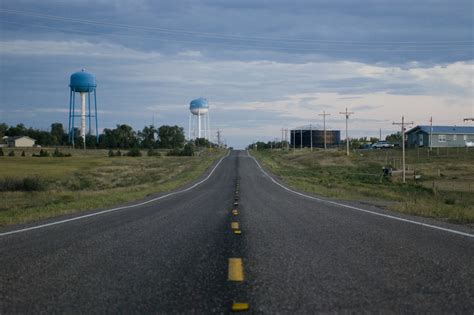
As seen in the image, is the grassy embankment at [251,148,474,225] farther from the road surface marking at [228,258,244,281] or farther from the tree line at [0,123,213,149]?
the tree line at [0,123,213,149]

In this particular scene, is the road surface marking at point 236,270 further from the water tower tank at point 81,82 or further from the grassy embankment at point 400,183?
the water tower tank at point 81,82

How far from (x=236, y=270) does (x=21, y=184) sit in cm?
4176

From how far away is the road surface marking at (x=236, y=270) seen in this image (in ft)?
21.1

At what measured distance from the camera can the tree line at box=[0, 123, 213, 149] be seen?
160m

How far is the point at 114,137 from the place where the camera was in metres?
167

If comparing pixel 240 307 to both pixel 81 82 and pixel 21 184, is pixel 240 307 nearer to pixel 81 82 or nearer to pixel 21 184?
pixel 21 184

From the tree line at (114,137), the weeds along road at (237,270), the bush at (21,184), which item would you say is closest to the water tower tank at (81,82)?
the tree line at (114,137)

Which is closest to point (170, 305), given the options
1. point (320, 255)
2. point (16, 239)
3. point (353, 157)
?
point (320, 255)

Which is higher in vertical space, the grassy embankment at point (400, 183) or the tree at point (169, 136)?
the tree at point (169, 136)

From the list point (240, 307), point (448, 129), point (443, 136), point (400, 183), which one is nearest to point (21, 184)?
point (400, 183)

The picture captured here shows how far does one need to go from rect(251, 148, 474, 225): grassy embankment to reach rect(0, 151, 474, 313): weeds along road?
5.41 meters

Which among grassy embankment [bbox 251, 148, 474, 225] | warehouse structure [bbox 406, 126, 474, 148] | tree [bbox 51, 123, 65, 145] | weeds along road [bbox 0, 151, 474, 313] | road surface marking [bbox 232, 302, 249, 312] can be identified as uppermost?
tree [bbox 51, 123, 65, 145]

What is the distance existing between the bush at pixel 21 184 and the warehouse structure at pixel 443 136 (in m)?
71.3

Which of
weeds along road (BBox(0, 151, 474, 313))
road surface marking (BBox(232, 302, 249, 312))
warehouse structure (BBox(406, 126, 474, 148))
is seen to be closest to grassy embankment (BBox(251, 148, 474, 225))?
weeds along road (BBox(0, 151, 474, 313))
